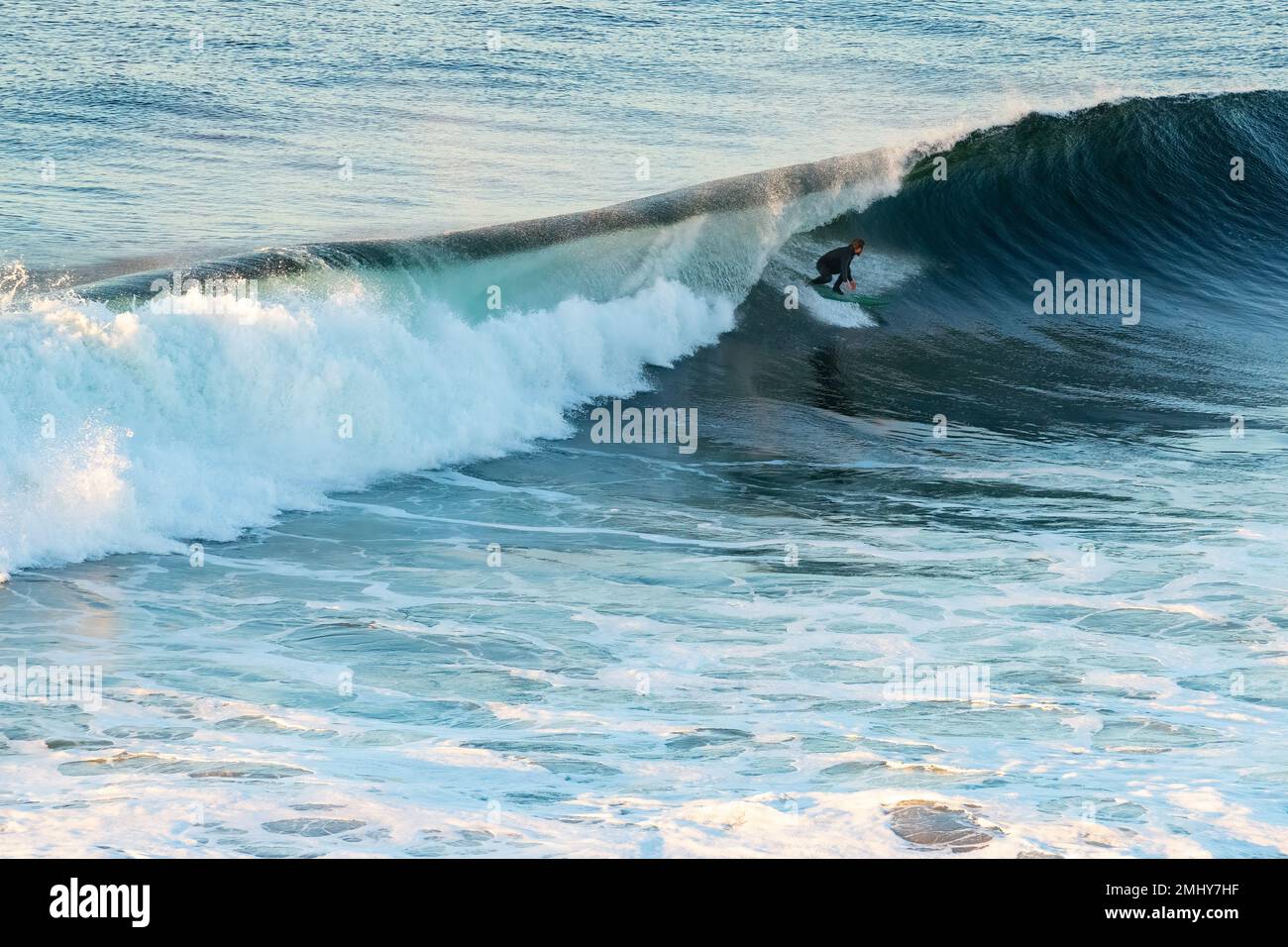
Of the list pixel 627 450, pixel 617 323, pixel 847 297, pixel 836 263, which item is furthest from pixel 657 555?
pixel 847 297

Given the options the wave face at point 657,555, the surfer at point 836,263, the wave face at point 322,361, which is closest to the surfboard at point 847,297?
the wave face at point 657,555

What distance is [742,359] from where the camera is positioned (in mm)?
17125

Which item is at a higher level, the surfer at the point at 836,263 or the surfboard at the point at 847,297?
the surfer at the point at 836,263

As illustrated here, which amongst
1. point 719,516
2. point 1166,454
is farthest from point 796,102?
point 719,516

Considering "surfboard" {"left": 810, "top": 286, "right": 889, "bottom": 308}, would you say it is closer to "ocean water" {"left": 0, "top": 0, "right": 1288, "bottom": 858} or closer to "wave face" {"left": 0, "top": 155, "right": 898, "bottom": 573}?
"ocean water" {"left": 0, "top": 0, "right": 1288, "bottom": 858}

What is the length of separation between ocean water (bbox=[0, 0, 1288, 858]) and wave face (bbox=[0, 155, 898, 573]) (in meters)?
0.04

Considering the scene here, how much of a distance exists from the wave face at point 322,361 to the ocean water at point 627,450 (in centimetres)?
4

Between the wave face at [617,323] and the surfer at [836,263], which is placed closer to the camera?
the wave face at [617,323]

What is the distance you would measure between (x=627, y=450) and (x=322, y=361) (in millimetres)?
2692

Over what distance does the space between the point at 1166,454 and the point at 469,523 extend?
614 cm

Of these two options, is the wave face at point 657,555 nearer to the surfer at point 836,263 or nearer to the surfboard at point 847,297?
the surfboard at point 847,297

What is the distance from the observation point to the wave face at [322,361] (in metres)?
10.9
